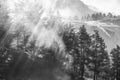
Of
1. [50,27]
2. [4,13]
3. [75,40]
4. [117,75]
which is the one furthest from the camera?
[50,27]

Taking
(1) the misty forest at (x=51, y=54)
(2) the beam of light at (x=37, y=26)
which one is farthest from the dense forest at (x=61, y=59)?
(2) the beam of light at (x=37, y=26)

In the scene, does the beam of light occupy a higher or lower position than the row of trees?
higher

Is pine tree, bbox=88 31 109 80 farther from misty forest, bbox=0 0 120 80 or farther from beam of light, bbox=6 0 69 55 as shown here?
beam of light, bbox=6 0 69 55

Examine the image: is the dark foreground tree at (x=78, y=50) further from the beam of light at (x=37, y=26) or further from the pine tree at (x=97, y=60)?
the beam of light at (x=37, y=26)

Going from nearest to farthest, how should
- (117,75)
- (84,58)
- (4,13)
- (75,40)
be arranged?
(117,75) < (84,58) < (75,40) < (4,13)

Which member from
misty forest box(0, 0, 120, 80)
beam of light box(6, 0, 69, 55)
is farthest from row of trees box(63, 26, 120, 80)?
beam of light box(6, 0, 69, 55)

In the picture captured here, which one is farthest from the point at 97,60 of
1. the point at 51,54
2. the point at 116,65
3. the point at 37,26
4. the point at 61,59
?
the point at 37,26

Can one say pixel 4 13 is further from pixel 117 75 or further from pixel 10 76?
pixel 117 75

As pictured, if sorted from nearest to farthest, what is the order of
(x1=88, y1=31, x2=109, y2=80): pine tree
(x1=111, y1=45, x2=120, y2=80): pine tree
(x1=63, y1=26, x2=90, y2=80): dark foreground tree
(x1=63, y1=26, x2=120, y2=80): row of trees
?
1. (x1=111, y1=45, x2=120, y2=80): pine tree
2. (x1=63, y1=26, x2=120, y2=80): row of trees
3. (x1=88, y1=31, x2=109, y2=80): pine tree
4. (x1=63, y1=26, x2=90, y2=80): dark foreground tree

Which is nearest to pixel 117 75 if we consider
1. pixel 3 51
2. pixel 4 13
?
pixel 3 51
